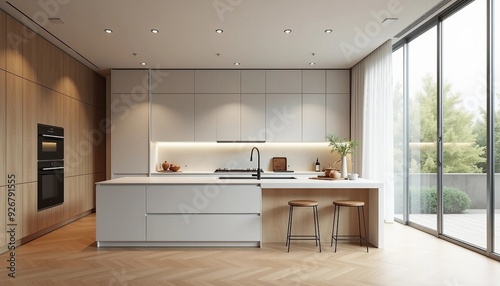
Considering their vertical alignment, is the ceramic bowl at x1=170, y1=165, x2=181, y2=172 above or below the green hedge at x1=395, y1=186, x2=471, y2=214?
above

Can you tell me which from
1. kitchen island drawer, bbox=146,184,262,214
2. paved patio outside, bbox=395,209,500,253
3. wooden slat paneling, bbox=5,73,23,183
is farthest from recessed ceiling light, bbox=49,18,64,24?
paved patio outside, bbox=395,209,500,253

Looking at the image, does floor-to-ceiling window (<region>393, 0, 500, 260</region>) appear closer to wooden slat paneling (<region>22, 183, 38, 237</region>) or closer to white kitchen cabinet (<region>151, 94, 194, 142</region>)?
white kitchen cabinet (<region>151, 94, 194, 142</region>)

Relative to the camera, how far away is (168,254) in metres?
4.10

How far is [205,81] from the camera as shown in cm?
682

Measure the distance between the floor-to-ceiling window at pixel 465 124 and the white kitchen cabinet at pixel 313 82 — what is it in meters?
2.38

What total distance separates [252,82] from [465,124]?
3.63 metres

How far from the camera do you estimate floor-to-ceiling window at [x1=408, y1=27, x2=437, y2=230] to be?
5.01m

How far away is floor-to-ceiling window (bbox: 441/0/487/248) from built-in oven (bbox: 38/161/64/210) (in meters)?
5.31

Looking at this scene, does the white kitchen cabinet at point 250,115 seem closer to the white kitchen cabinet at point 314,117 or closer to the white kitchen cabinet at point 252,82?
the white kitchen cabinet at point 252,82

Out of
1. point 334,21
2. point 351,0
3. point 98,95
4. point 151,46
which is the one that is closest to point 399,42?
point 334,21

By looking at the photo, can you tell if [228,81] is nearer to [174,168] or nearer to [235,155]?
[235,155]

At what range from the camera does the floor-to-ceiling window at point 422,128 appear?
501cm

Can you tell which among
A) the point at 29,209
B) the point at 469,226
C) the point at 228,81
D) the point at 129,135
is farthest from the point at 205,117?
the point at 469,226

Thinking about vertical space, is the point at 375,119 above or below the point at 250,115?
below
